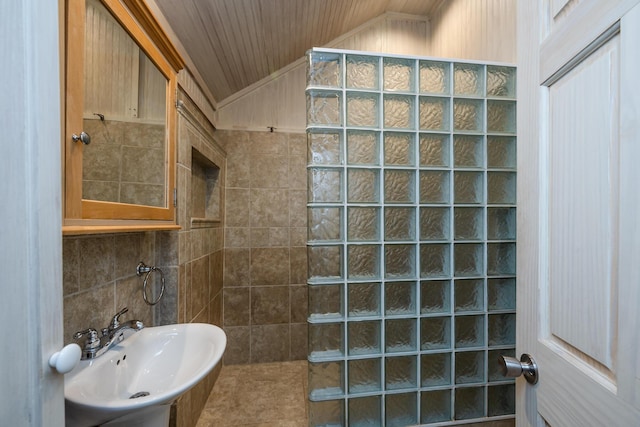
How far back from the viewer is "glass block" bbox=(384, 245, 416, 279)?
1.33 meters

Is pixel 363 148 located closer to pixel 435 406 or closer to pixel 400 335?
pixel 400 335

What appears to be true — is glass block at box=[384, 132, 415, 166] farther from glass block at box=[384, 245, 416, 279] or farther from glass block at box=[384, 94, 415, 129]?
glass block at box=[384, 245, 416, 279]

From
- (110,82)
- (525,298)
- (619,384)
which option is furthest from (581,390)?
(110,82)

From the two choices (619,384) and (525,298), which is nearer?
(619,384)

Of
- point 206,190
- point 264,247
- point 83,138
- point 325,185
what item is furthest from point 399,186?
point 206,190

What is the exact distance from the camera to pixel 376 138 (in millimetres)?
1321

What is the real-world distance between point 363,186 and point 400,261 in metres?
0.42

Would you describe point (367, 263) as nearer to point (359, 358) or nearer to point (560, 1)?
point (359, 358)

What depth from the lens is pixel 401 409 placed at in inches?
52.6

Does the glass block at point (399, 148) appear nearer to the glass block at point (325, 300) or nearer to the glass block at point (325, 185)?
the glass block at point (325, 185)

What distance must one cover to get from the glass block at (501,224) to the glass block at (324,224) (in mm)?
795

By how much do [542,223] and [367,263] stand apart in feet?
2.66

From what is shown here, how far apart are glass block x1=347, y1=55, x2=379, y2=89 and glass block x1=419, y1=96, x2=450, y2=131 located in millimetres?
268

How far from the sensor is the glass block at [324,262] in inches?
50.3
